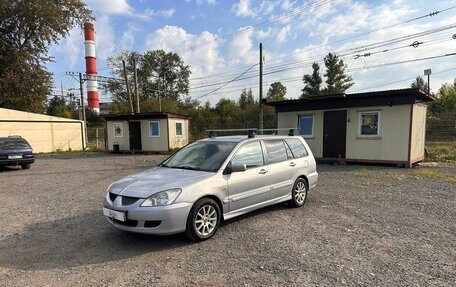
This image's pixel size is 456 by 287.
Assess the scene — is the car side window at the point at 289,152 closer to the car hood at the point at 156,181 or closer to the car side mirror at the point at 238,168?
the car side mirror at the point at 238,168

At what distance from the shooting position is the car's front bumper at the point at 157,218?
4219 mm

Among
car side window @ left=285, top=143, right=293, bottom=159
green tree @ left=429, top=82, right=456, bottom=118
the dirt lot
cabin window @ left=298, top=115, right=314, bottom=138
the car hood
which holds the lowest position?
the dirt lot

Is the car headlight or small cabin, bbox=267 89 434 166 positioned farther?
small cabin, bbox=267 89 434 166

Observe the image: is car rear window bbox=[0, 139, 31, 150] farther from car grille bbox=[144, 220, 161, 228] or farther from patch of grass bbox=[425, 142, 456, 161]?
patch of grass bbox=[425, 142, 456, 161]

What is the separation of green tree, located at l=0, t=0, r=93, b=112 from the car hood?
95.7 ft

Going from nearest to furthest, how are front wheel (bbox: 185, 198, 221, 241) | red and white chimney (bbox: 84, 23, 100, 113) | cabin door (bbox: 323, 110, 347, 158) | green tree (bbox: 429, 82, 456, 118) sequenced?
front wheel (bbox: 185, 198, 221, 241) < cabin door (bbox: 323, 110, 347, 158) < green tree (bbox: 429, 82, 456, 118) < red and white chimney (bbox: 84, 23, 100, 113)

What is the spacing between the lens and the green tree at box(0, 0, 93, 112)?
28000 millimetres

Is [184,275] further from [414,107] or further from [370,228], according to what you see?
[414,107]

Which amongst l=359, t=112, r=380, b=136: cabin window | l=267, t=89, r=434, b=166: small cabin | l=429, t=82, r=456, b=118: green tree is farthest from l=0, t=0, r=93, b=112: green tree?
l=429, t=82, r=456, b=118: green tree

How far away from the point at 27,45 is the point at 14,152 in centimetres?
2198

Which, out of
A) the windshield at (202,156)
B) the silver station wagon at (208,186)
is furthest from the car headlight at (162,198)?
the windshield at (202,156)

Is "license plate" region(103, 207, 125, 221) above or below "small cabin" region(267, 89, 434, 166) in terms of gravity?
below

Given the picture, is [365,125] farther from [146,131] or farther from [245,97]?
[245,97]

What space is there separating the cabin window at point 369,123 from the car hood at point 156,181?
426 inches
